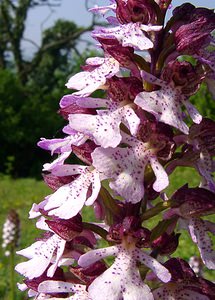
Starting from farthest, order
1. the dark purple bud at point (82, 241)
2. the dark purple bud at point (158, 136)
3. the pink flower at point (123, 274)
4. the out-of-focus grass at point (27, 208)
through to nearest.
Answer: the out-of-focus grass at point (27, 208) < the dark purple bud at point (82, 241) < the dark purple bud at point (158, 136) < the pink flower at point (123, 274)

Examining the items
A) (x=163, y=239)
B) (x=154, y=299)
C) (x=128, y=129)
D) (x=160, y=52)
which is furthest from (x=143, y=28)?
(x=154, y=299)

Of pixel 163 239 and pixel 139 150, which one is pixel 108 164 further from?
pixel 163 239

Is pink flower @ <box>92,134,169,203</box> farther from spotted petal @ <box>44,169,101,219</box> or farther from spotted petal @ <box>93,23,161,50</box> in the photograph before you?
spotted petal @ <box>93,23,161,50</box>

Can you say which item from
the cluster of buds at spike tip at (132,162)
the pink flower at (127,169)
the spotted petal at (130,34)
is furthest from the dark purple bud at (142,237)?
the spotted petal at (130,34)

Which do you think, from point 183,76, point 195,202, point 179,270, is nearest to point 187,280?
point 179,270

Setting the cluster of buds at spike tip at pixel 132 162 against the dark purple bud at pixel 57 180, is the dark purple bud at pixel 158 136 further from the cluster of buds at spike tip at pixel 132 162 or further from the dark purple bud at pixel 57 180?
the dark purple bud at pixel 57 180

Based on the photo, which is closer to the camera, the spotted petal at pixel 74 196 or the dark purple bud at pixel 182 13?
the spotted petal at pixel 74 196

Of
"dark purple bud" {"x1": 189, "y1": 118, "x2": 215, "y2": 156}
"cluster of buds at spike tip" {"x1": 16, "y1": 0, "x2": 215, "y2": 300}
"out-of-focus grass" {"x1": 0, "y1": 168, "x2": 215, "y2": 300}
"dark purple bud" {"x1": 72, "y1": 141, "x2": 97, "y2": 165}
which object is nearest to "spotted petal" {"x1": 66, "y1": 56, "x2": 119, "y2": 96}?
"cluster of buds at spike tip" {"x1": 16, "y1": 0, "x2": 215, "y2": 300}
